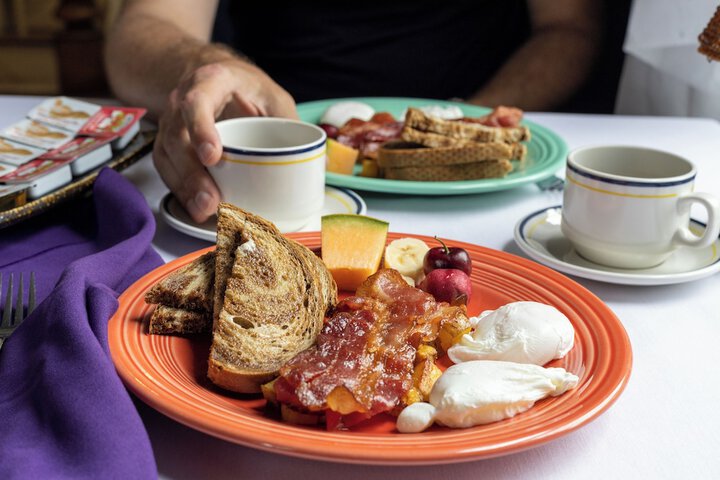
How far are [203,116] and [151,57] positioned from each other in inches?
30.0

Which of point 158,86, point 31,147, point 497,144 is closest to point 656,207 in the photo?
point 497,144

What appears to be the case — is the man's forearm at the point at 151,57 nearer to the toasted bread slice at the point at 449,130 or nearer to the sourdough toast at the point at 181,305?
the toasted bread slice at the point at 449,130

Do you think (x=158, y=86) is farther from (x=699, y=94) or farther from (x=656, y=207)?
(x=699, y=94)

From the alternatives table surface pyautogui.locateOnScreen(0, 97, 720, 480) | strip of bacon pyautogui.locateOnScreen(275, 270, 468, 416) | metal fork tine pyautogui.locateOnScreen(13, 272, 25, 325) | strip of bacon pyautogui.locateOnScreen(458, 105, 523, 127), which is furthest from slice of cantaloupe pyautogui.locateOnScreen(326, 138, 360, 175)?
metal fork tine pyautogui.locateOnScreen(13, 272, 25, 325)

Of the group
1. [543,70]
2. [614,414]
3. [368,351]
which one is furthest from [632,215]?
[543,70]

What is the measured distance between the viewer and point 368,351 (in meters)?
0.77

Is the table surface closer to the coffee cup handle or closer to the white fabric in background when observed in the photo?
the coffee cup handle

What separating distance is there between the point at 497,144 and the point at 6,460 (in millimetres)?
1043

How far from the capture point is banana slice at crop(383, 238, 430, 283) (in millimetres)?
1067

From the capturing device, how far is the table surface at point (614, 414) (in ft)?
2.29

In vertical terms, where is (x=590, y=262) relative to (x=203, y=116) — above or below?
below

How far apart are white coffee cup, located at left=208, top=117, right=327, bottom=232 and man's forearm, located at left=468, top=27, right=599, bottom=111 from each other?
1183 mm

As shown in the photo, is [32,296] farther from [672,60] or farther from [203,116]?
[672,60]

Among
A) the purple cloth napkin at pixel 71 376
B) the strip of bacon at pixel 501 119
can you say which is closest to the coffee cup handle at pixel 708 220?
the strip of bacon at pixel 501 119
